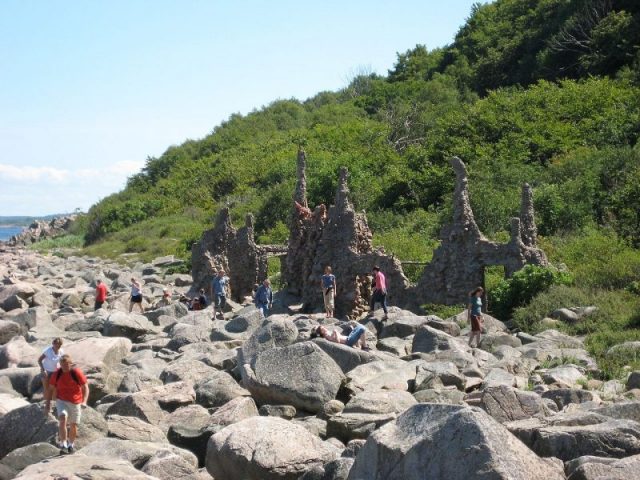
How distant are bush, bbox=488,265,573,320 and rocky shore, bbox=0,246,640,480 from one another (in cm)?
114

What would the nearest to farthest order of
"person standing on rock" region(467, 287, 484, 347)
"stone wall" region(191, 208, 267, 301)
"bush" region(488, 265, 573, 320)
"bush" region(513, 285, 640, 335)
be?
"person standing on rock" region(467, 287, 484, 347), "bush" region(513, 285, 640, 335), "bush" region(488, 265, 573, 320), "stone wall" region(191, 208, 267, 301)

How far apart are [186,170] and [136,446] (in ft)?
215

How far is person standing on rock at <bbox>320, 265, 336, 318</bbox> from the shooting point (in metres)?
23.3

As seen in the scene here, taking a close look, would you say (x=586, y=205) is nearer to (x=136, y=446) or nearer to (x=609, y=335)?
(x=609, y=335)

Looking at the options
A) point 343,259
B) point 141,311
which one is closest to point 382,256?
point 343,259

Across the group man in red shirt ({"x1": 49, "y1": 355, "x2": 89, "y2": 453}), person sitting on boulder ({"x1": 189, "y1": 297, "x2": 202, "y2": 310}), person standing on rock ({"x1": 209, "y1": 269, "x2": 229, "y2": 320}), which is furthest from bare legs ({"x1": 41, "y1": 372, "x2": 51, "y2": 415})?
person sitting on boulder ({"x1": 189, "y1": 297, "x2": 202, "y2": 310})

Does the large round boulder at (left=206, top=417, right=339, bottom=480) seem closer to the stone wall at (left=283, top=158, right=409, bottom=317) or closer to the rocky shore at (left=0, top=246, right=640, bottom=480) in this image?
the rocky shore at (left=0, top=246, right=640, bottom=480)

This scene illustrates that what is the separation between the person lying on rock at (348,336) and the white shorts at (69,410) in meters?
5.88

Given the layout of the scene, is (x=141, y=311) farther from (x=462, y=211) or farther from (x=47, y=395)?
(x=47, y=395)

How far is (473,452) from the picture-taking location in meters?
8.68

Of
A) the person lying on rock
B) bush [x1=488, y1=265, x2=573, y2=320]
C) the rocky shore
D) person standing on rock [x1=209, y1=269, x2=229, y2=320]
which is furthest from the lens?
person standing on rock [x1=209, y1=269, x2=229, y2=320]

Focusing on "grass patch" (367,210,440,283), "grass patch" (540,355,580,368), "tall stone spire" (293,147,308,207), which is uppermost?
"tall stone spire" (293,147,308,207)

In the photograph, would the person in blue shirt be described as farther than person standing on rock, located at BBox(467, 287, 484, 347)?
Yes

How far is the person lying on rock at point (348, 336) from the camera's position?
18.1 meters
